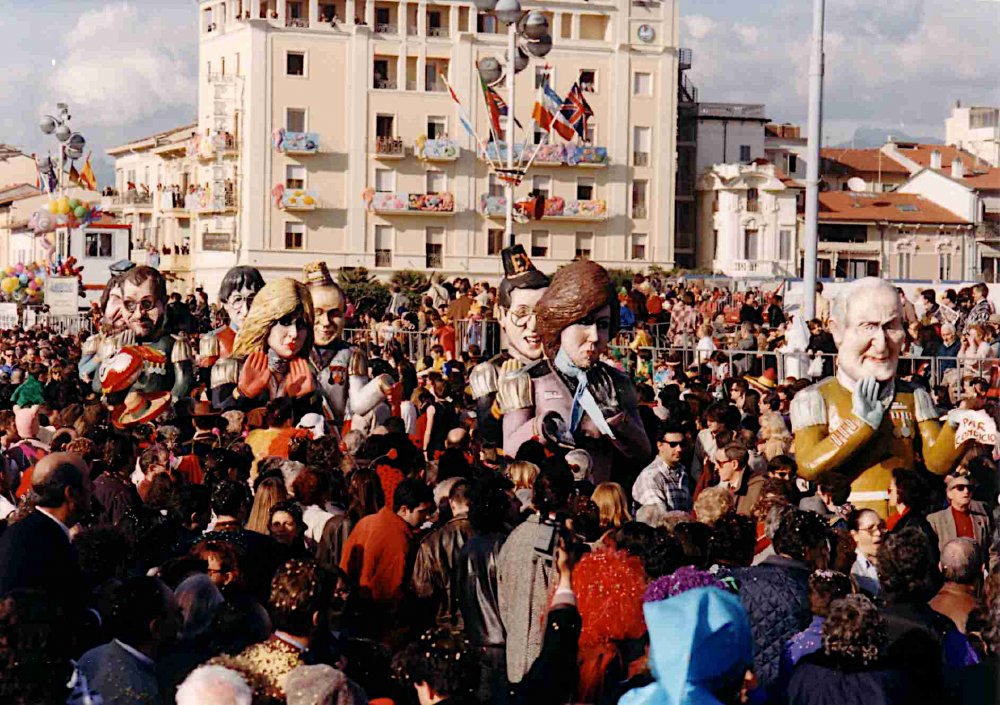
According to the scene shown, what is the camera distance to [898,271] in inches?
2569

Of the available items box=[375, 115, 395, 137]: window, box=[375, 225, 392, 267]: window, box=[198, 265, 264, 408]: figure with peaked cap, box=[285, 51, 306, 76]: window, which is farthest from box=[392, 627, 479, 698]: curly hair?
box=[375, 225, 392, 267]: window

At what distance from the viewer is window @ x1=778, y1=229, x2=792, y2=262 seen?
66.6 metres

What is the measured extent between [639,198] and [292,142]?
527 inches

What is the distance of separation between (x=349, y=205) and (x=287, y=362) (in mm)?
47379

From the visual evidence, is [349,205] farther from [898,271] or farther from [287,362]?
[287,362]

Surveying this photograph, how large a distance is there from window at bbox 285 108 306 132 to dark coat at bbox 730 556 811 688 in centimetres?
5332

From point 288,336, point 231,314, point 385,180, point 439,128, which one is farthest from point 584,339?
point 439,128

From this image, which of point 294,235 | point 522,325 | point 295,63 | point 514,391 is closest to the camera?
point 514,391

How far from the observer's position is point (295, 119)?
59.2 meters

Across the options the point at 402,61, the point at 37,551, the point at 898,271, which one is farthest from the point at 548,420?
the point at 898,271

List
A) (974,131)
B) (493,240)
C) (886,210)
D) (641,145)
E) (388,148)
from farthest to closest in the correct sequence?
(974,131) < (886,210) < (641,145) < (493,240) < (388,148)

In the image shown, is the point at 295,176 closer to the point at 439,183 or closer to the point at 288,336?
the point at 439,183

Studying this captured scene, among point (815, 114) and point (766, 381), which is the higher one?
point (815, 114)

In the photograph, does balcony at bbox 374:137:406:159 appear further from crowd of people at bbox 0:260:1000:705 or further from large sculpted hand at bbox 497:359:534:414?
large sculpted hand at bbox 497:359:534:414
